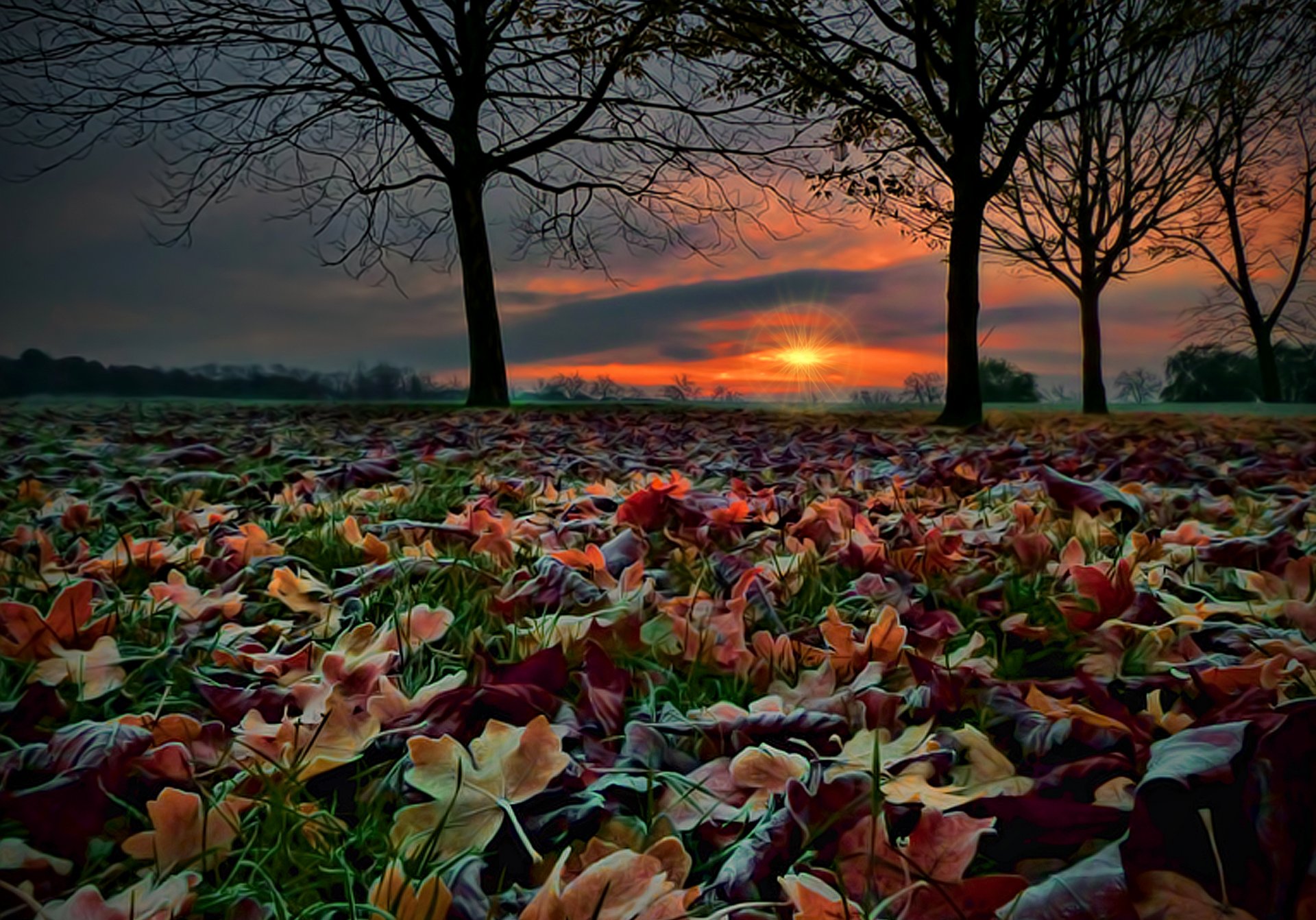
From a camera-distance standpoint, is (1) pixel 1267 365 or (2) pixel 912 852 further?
(1) pixel 1267 365

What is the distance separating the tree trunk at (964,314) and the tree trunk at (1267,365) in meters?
6.99

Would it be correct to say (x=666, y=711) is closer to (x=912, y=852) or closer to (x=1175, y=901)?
(x=912, y=852)

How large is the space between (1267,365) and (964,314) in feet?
24.4

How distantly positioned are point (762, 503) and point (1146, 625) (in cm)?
119

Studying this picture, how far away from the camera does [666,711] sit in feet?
3.47

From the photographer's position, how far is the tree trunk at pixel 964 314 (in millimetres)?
7832

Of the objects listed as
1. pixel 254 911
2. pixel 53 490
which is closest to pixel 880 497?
pixel 254 911

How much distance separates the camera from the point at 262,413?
24.6ft

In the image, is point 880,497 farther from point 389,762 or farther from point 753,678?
point 389,762

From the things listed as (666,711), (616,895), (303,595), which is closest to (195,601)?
(303,595)

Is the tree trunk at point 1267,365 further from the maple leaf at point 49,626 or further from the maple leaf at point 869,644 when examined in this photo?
the maple leaf at point 49,626

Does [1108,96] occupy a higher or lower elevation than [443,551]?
higher

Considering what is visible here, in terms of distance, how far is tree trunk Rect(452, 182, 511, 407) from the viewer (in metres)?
9.27

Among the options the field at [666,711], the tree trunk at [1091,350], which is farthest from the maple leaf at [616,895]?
the tree trunk at [1091,350]
